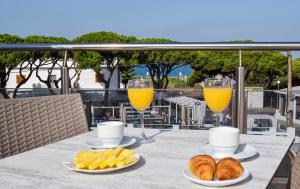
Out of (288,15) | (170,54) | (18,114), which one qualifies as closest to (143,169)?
(18,114)

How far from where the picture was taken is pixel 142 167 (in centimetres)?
92

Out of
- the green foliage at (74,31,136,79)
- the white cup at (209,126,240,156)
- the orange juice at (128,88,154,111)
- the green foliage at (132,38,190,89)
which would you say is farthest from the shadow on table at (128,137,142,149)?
the green foliage at (132,38,190,89)

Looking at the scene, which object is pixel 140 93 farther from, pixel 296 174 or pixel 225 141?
pixel 296 174

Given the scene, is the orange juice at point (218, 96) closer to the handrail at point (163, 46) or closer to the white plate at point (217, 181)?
the white plate at point (217, 181)

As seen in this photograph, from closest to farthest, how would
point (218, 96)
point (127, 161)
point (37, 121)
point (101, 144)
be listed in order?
1. point (127, 161)
2. point (101, 144)
3. point (218, 96)
4. point (37, 121)

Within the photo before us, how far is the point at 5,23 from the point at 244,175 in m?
22.1

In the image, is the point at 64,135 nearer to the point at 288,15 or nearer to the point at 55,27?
the point at 288,15

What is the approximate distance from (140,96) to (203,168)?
53cm

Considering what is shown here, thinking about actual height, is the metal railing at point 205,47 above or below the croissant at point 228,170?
above

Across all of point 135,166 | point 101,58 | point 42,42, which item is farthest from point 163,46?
point 42,42

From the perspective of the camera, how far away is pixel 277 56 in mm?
24062

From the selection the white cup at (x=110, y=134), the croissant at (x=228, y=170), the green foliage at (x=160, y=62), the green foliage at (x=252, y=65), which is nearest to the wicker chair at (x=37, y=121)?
the white cup at (x=110, y=134)

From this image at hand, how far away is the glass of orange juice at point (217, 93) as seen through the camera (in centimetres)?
126

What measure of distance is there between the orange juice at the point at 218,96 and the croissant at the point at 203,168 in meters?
0.44
